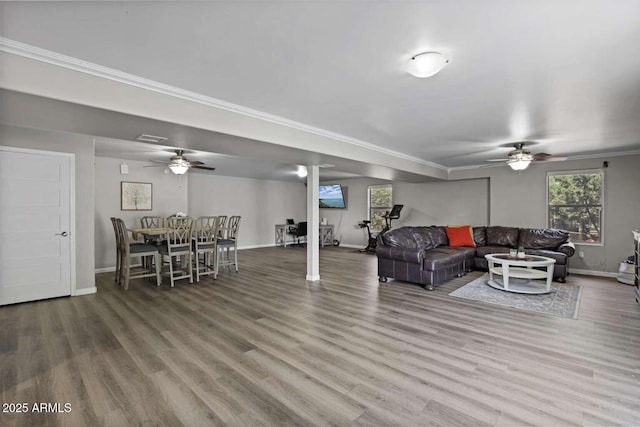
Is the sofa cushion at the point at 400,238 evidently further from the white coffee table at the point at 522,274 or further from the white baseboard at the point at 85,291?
the white baseboard at the point at 85,291

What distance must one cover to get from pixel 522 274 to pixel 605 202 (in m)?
2.99

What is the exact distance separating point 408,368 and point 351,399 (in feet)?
2.05

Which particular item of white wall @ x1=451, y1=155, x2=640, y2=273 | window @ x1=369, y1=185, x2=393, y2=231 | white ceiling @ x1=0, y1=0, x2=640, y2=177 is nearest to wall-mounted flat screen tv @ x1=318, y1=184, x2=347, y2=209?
window @ x1=369, y1=185, x2=393, y2=231

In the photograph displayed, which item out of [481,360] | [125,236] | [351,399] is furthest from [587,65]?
[125,236]

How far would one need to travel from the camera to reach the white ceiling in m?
1.76

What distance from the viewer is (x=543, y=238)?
5.90m

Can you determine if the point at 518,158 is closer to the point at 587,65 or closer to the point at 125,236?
the point at 587,65

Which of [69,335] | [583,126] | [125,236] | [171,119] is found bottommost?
[69,335]

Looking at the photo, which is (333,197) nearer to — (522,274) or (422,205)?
(422,205)

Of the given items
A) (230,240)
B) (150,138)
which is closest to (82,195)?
(150,138)

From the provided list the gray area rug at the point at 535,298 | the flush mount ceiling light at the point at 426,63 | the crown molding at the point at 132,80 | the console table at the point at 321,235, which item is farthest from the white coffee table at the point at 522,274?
the console table at the point at 321,235

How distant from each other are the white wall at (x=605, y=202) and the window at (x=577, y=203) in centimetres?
11

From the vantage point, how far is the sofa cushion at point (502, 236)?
6307 mm

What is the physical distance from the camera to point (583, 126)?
13.3 ft
